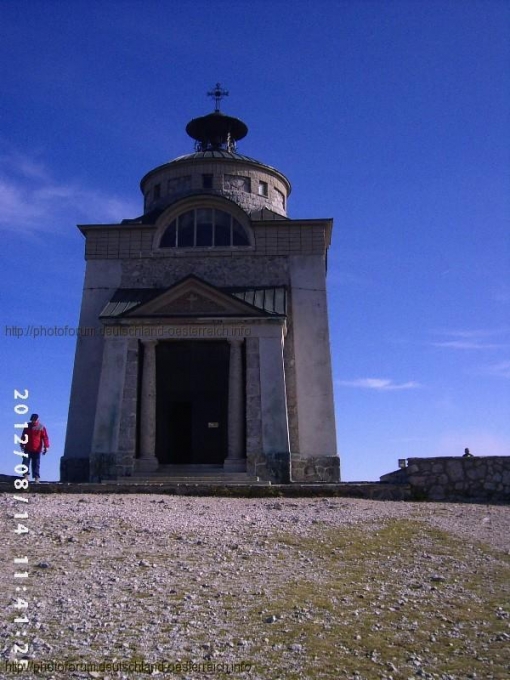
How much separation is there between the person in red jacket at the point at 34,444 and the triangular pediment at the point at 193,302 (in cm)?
546

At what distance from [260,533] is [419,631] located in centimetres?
408

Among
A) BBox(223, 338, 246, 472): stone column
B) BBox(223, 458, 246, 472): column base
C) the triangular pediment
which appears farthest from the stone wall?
the triangular pediment

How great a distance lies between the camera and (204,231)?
24.1 metres

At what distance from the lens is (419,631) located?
6402 mm

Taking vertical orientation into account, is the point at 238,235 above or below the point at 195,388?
above

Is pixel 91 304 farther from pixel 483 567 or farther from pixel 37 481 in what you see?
pixel 483 567

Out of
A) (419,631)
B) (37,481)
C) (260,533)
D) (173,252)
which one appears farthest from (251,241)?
(419,631)

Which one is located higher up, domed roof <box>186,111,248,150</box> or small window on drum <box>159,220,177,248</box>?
domed roof <box>186,111,248,150</box>

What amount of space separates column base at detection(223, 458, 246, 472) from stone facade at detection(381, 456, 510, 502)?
5905 mm

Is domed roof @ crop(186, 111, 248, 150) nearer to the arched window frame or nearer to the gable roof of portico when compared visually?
the arched window frame

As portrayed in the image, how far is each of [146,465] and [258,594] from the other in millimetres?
12944

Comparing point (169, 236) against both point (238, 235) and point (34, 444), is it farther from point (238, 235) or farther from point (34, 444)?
point (34, 444)

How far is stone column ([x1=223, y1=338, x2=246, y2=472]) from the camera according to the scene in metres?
19.7

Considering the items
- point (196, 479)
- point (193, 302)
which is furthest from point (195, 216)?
point (196, 479)
